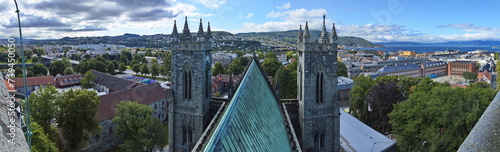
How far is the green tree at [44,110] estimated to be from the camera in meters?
27.0

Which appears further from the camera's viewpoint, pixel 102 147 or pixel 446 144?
pixel 102 147

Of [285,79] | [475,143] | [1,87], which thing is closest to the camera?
[1,87]

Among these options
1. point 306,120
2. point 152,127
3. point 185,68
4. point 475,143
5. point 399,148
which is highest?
point 185,68

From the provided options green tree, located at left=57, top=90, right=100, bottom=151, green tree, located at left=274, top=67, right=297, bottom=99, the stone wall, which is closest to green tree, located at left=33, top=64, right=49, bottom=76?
green tree, located at left=57, top=90, right=100, bottom=151

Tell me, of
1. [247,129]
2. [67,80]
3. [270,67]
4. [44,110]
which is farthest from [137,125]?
[67,80]

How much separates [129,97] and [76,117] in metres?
11.6

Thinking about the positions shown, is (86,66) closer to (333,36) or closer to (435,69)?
(333,36)

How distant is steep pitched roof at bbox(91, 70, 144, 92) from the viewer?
54.7 meters

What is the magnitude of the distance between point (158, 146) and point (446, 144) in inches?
1017

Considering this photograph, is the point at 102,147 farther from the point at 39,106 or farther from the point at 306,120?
the point at 306,120

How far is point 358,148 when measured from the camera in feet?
90.6

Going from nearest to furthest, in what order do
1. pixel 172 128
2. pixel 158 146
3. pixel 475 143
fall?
pixel 475 143 < pixel 172 128 < pixel 158 146

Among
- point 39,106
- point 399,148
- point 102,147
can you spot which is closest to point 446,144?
point 399,148

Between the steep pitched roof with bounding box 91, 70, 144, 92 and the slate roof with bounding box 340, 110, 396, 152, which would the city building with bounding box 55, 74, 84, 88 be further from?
the slate roof with bounding box 340, 110, 396, 152
